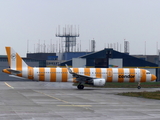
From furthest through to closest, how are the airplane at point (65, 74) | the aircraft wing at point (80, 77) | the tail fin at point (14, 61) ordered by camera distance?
the tail fin at point (14, 61) < the airplane at point (65, 74) < the aircraft wing at point (80, 77)

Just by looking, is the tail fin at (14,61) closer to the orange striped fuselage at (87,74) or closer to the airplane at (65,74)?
the airplane at (65,74)

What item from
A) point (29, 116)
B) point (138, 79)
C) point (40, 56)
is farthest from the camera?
point (40, 56)

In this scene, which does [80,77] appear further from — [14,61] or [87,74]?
[14,61]

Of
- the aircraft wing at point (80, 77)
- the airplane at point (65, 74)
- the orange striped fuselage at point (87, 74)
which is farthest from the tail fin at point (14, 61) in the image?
the aircraft wing at point (80, 77)

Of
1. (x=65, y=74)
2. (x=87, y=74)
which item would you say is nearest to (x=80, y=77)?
(x=87, y=74)

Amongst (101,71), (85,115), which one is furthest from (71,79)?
(85,115)

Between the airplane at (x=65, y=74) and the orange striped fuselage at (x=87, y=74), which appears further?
the orange striped fuselage at (x=87, y=74)

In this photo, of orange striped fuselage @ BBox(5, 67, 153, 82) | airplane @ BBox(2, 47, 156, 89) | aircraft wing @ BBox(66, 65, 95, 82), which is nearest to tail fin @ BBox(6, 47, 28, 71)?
airplane @ BBox(2, 47, 156, 89)

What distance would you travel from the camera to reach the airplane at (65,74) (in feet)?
138

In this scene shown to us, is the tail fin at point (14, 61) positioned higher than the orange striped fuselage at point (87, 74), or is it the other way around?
the tail fin at point (14, 61)

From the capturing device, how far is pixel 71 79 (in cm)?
4309

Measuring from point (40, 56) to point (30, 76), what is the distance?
104m

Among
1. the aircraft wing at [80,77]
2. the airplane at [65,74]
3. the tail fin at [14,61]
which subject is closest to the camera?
the aircraft wing at [80,77]

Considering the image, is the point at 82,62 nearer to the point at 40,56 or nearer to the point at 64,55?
the point at 64,55
